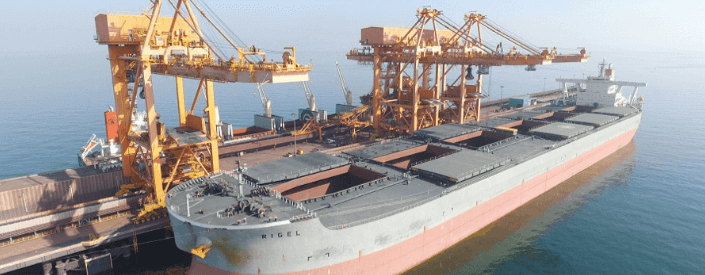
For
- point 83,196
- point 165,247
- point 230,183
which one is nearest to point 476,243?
point 230,183

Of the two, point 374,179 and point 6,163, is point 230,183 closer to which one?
point 374,179

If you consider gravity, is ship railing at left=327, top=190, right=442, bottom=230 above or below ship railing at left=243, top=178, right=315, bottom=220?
below

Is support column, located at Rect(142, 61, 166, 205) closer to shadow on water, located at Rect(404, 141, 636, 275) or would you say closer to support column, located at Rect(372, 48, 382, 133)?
shadow on water, located at Rect(404, 141, 636, 275)

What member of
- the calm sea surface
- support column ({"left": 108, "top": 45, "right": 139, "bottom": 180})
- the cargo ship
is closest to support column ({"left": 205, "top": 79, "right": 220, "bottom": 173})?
the cargo ship

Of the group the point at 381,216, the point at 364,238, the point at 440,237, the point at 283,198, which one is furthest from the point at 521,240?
the point at 283,198

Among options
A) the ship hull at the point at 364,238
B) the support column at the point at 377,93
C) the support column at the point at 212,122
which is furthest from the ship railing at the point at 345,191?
the support column at the point at 377,93

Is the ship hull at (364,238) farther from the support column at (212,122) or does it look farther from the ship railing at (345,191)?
the support column at (212,122)
